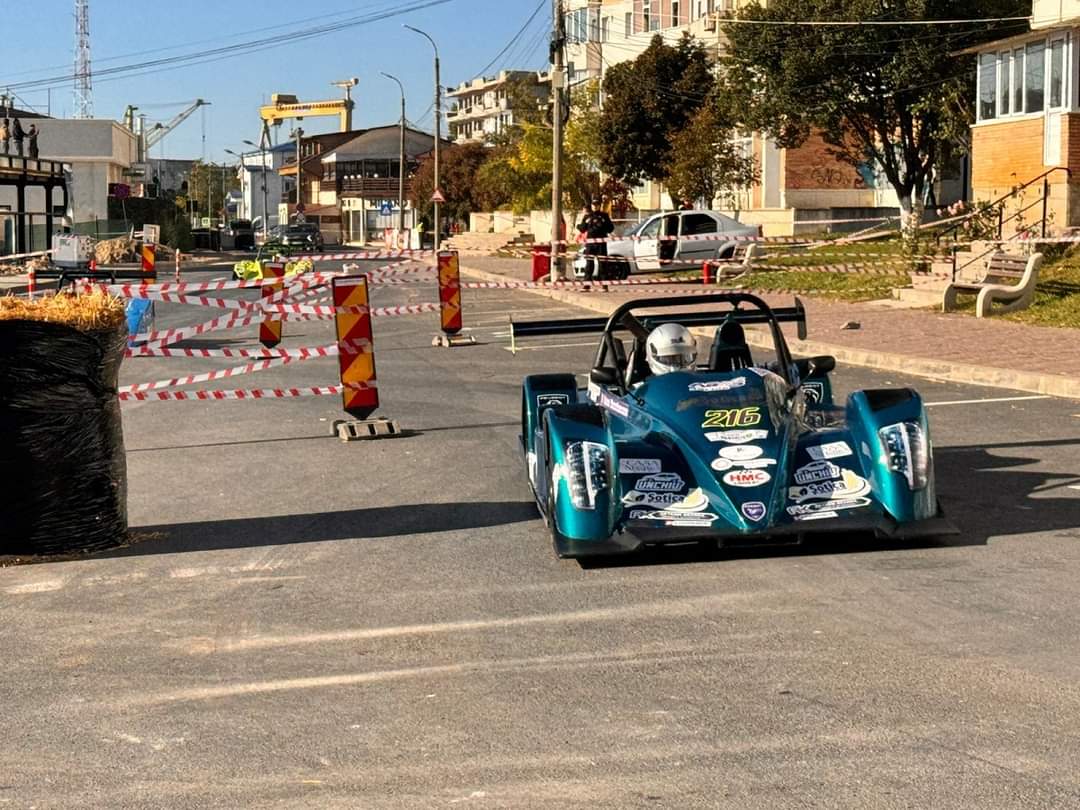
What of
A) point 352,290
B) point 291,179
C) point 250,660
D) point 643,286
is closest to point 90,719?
point 250,660

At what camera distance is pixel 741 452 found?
321 inches

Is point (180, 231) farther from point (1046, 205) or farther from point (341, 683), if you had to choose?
point (341, 683)

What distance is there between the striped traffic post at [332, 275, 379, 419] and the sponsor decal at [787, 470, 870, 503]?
232 inches

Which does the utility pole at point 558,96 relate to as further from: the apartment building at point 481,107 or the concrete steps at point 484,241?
the apartment building at point 481,107

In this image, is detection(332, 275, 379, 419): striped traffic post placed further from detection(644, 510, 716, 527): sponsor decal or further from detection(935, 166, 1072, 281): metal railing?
detection(935, 166, 1072, 281): metal railing

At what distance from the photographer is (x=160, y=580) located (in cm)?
809

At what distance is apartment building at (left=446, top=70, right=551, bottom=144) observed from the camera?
134250 millimetres

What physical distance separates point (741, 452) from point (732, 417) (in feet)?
0.76

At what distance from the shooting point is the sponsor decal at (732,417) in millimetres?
8281

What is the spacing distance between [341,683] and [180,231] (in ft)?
248

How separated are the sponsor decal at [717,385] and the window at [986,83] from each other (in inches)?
1096

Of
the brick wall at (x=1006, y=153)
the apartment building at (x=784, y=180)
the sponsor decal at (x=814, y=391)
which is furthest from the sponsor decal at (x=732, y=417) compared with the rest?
the apartment building at (x=784, y=180)

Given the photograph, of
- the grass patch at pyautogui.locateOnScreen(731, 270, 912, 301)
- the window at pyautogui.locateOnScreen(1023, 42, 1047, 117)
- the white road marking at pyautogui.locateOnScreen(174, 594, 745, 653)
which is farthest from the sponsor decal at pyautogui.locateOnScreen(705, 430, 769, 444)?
the window at pyautogui.locateOnScreen(1023, 42, 1047, 117)

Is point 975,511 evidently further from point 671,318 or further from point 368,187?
point 368,187
